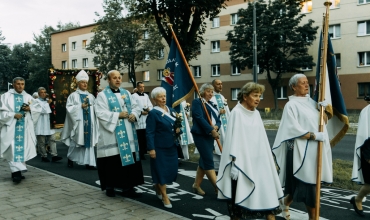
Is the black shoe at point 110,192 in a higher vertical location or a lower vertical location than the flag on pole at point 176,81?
lower

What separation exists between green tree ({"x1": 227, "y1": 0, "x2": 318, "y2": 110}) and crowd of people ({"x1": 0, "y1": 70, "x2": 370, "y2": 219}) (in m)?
29.2

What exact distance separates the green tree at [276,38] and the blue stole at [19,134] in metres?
30.9

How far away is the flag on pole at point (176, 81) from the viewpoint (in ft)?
24.5

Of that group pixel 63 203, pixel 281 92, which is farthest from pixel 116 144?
pixel 281 92

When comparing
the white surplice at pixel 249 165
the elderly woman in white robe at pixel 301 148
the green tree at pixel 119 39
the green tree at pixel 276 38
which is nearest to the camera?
the white surplice at pixel 249 165

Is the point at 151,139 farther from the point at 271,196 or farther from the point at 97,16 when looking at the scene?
the point at 97,16

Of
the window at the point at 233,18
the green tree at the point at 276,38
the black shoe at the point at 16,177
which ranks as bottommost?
the black shoe at the point at 16,177

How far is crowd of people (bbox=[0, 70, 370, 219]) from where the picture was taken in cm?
479

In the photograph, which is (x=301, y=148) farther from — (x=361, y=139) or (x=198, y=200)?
(x=198, y=200)

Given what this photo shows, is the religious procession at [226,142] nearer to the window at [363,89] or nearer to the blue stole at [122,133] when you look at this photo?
the blue stole at [122,133]

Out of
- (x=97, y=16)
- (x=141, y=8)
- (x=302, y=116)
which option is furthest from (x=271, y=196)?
(x=97, y=16)

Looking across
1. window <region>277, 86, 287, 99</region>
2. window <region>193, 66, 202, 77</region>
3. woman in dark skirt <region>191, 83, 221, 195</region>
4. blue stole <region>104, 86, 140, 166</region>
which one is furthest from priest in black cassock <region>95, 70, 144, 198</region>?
window <region>193, 66, 202, 77</region>

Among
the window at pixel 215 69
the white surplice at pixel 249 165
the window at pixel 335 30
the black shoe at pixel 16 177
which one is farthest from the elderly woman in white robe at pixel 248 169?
the window at pixel 215 69

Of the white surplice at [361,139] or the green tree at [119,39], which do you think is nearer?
the white surplice at [361,139]
